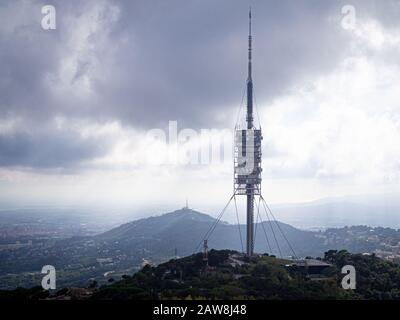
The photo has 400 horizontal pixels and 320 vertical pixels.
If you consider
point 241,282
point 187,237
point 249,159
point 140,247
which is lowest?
point 140,247

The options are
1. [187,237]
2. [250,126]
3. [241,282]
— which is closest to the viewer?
[241,282]

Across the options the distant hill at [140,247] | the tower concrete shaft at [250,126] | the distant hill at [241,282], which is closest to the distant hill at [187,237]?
the distant hill at [140,247]

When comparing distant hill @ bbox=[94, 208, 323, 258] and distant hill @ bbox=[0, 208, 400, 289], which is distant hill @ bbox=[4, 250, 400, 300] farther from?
distant hill @ bbox=[94, 208, 323, 258]

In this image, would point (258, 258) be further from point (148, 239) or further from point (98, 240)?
point (98, 240)

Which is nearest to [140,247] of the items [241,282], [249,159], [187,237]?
[187,237]

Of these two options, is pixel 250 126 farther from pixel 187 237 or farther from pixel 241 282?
pixel 187 237

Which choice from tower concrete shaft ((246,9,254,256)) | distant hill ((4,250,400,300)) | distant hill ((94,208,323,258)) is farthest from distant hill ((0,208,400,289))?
distant hill ((4,250,400,300))

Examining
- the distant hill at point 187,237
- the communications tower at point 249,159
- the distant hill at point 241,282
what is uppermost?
the communications tower at point 249,159

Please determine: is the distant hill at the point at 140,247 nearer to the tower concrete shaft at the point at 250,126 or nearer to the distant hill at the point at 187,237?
the distant hill at the point at 187,237

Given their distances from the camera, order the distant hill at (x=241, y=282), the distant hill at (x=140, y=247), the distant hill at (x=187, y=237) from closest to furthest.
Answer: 1. the distant hill at (x=241, y=282)
2. the distant hill at (x=140, y=247)
3. the distant hill at (x=187, y=237)

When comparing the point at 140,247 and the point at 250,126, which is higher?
the point at 250,126

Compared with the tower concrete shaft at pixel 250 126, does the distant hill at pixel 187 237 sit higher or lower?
lower
